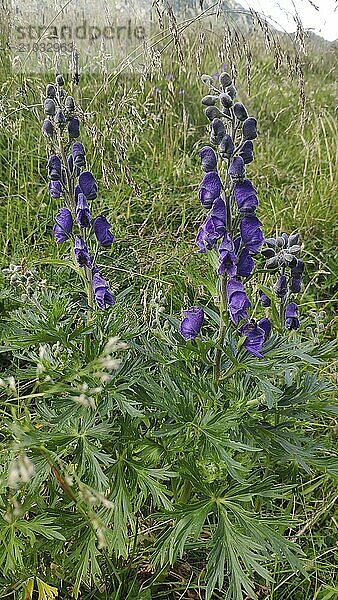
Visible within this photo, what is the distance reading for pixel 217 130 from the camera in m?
1.57

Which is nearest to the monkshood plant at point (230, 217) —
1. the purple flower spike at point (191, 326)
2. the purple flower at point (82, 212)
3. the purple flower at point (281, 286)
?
the purple flower spike at point (191, 326)

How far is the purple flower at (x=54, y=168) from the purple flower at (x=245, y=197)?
59 centimetres

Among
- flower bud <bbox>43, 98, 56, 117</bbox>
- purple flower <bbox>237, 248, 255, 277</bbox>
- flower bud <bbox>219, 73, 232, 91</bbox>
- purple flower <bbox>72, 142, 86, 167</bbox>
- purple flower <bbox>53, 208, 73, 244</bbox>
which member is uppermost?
flower bud <bbox>219, 73, 232, 91</bbox>

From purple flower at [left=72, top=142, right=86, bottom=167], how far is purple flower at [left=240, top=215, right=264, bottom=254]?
573 millimetres

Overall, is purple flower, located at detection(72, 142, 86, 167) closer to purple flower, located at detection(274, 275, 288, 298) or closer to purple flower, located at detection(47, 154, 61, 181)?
purple flower, located at detection(47, 154, 61, 181)

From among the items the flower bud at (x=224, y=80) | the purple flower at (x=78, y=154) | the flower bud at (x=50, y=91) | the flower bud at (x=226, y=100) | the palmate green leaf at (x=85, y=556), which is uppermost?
the flower bud at (x=224, y=80)

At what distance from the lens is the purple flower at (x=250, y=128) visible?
5.08 ft

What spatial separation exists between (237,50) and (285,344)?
228cm

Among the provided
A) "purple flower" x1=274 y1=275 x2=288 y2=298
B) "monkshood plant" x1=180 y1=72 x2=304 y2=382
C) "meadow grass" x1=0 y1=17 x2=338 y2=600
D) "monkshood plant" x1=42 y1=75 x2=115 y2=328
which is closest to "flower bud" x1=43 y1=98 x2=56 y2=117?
"monkshood plant" x1=42 y1=75 x2=115 y2=328

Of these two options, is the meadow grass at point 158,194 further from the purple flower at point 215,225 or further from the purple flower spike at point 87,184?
the purple flower at point 215,225

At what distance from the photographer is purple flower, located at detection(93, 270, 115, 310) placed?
6.07ft

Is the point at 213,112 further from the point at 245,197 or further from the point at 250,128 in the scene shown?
the point at 245,197

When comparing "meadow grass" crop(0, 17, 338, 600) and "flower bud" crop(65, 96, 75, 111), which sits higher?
"flower bud" crop(65, 96, 75, 111)

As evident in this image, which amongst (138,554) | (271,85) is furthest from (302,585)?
(271,85)
